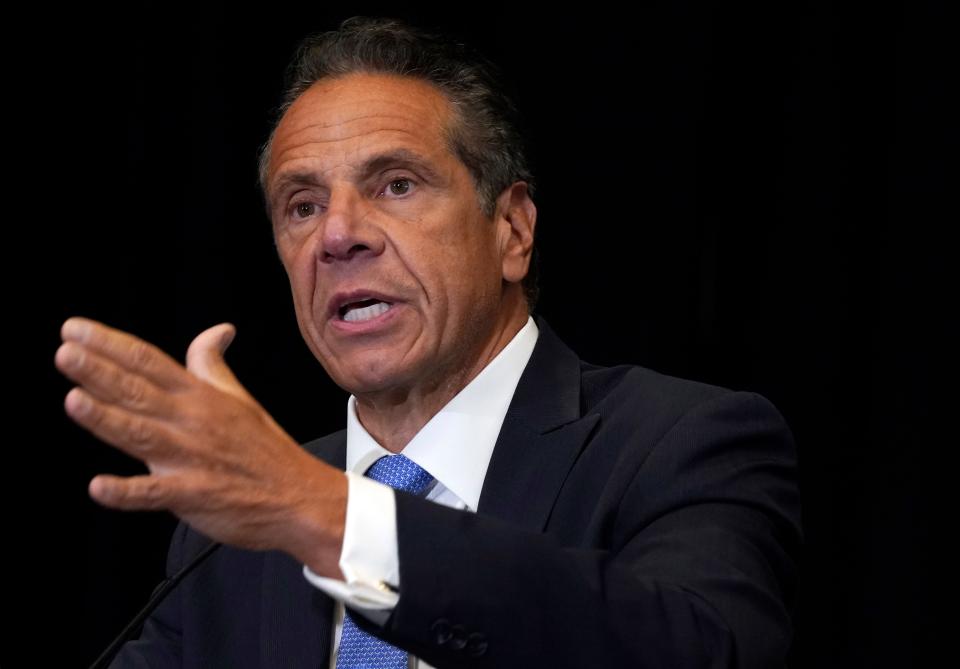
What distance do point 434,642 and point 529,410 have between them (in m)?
0.73

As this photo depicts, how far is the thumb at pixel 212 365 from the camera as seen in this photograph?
125 centimetres

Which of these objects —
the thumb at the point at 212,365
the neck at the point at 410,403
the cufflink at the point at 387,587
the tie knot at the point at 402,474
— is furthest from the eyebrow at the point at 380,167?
the cufflink at the point at 387,587

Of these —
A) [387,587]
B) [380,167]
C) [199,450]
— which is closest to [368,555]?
[387,587]

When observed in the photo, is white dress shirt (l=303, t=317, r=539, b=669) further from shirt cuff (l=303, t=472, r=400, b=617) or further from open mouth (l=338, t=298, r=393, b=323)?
shirt cuff (l=303, t=472, r=400, b=617)

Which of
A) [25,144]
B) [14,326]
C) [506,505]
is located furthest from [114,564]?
→ [506,505]

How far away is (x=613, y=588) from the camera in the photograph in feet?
4.36

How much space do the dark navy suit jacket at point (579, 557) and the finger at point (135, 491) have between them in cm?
23

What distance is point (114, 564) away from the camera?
2875mm

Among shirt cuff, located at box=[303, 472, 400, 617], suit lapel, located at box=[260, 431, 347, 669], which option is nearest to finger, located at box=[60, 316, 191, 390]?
shirt cuff, located at box=[303, 472, 400, 617]

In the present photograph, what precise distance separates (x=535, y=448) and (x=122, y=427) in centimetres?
84

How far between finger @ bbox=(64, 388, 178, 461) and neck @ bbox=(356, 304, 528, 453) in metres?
0.90

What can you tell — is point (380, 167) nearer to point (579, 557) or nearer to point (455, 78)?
point (455, 78)

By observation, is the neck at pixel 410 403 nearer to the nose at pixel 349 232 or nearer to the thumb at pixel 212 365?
the nose at pixel 349 232

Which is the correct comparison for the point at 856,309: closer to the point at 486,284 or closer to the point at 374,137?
the point at 486,284
